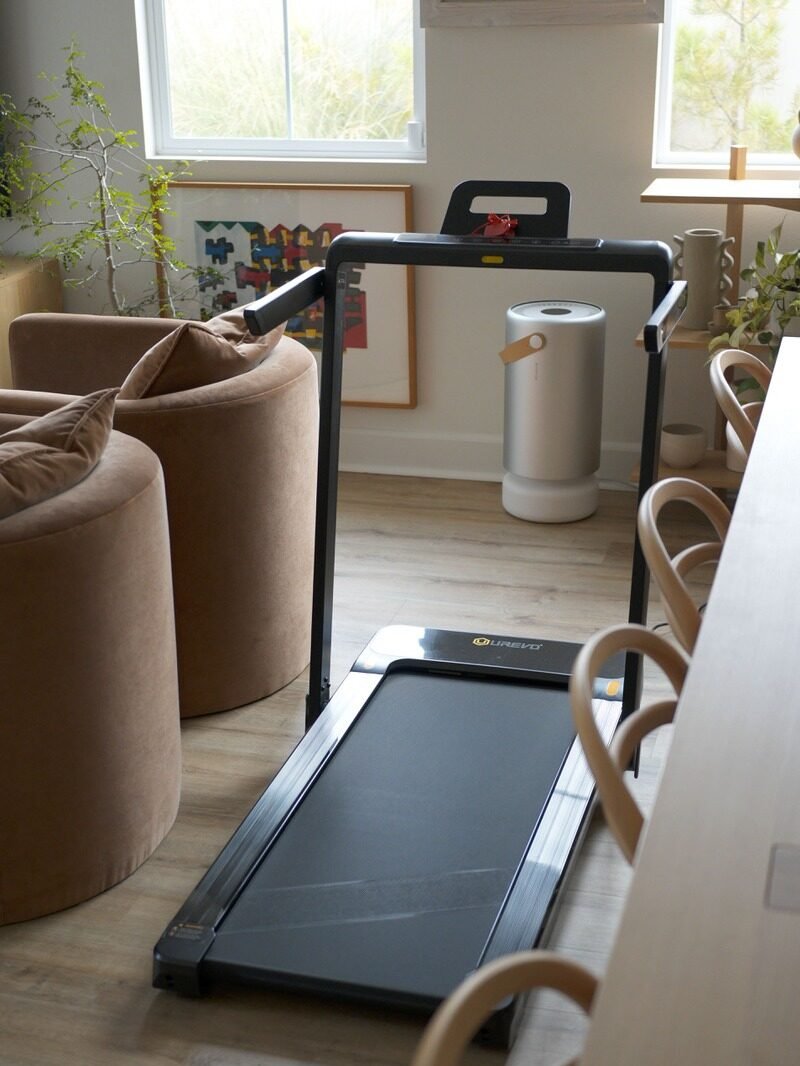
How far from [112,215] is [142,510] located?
252 cm

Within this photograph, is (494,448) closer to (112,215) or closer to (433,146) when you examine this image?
(433,146)

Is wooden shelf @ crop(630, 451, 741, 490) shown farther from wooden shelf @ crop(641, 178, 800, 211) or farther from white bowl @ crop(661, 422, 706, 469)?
wooden shelf @ crop(641, 178, 800, 211)

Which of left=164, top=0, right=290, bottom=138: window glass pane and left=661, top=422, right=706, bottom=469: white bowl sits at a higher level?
left=164, top=0, right=290, bottom=138: window glass pane

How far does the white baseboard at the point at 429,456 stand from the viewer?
4.47 meters

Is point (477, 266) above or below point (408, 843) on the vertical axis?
above

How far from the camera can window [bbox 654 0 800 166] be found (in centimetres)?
391

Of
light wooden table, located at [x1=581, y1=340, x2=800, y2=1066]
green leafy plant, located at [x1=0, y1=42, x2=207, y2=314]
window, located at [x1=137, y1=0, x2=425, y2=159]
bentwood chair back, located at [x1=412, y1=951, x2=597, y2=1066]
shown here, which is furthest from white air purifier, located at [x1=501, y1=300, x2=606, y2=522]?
bentwood chair back, located at [x1=412, y1=951, x2=597, y2=1066]

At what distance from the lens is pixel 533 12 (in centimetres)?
390

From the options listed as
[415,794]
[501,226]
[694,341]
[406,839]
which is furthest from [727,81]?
[406,839]

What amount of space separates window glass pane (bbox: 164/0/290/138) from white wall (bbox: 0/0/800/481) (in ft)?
0.47

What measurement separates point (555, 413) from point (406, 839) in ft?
6.39

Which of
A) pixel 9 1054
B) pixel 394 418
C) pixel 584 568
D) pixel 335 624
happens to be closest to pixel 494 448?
pixel 394 418

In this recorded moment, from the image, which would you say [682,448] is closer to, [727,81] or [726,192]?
[726,192]

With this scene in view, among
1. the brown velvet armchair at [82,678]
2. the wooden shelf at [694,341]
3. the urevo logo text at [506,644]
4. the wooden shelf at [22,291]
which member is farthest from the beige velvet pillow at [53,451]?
the wooden shelf at [22,291]
